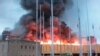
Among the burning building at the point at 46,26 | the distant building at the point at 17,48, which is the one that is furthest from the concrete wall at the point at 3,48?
the burning building at the point at 46,26

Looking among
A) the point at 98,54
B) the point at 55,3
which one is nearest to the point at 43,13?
the point at 55,3

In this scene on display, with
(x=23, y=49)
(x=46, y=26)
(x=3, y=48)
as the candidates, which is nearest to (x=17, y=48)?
(x=23, y=49)

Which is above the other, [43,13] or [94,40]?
[43,13]

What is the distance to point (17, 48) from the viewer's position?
48781 millimetres

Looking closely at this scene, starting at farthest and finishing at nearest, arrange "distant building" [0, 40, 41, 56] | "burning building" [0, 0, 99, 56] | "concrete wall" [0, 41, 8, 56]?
"burning building" [0, 0, 99, 56]
"distant building" [0, 40, 41, 56]
"concrete wall" [0, 41, 8, 56]

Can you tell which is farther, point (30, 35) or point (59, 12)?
point (59, 12)

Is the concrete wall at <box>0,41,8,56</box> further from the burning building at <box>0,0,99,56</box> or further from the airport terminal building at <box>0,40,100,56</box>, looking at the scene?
the burning building at <box>0,0,99,56</box>

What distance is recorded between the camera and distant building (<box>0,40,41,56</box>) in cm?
4756

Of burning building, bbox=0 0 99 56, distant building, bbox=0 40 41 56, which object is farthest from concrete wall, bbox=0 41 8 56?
burning building, bbox=0 0 99 56

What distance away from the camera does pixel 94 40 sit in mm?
63031

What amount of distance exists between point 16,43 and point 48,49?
9.71 m

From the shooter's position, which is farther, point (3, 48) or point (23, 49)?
point (23, 49)

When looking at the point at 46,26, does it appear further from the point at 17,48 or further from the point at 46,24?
the point at 17,48

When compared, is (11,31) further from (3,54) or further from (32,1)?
(3,54)
